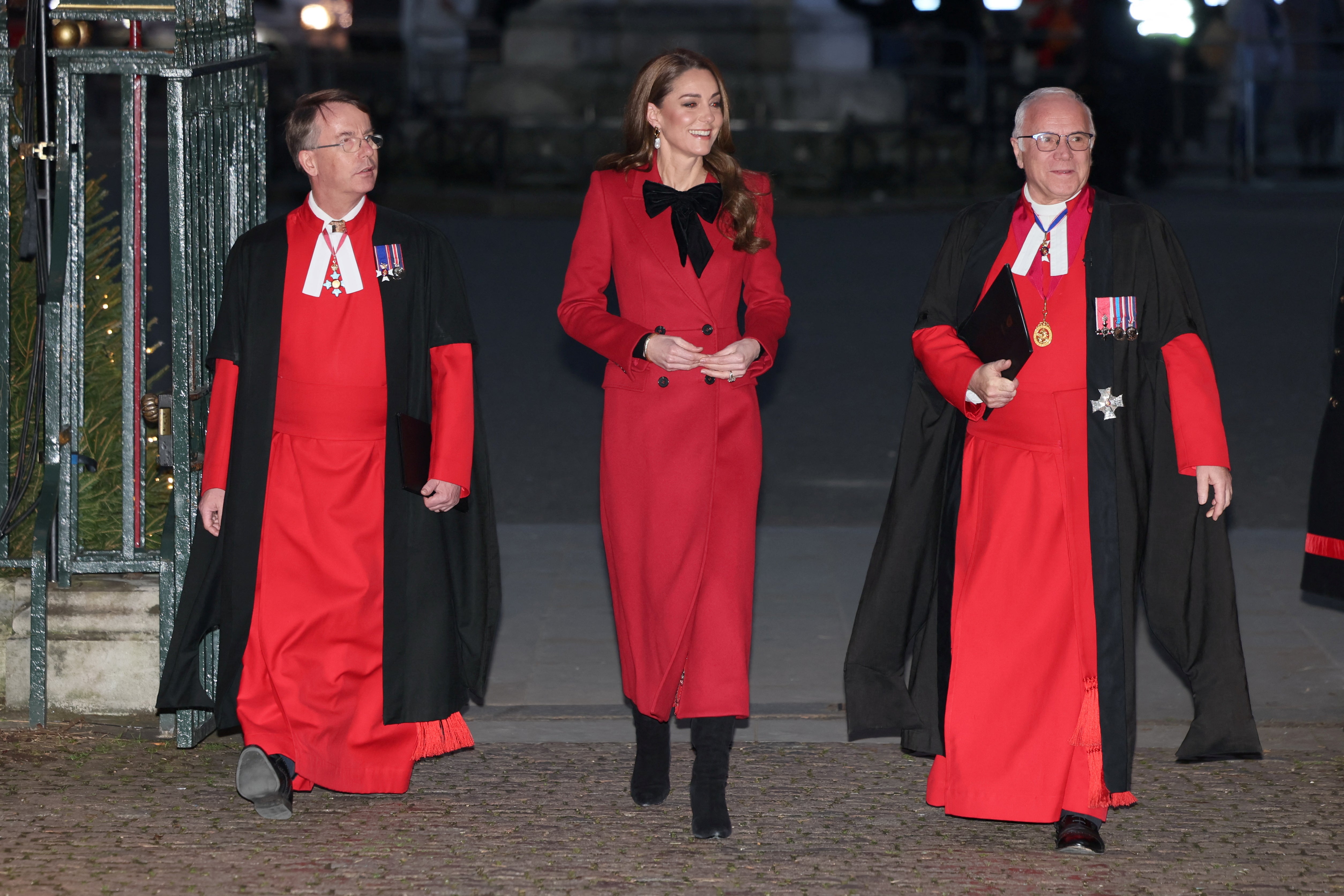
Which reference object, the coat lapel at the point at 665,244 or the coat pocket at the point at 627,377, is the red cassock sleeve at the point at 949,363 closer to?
the coat lapel at the point at 665,244

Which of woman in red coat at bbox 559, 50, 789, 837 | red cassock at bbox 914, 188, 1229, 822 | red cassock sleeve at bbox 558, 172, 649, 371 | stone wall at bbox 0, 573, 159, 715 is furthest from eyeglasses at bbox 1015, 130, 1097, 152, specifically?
stone wall at bbox 0, 573, 159, 715

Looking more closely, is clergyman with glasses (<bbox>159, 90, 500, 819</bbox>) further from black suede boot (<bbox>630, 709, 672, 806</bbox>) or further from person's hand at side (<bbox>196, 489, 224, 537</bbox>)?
black suede boot (<bbox>630, 709, 672, 806</bbox>)

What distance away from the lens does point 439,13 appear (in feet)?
103

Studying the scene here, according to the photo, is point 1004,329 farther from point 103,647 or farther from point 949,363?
point 103,647

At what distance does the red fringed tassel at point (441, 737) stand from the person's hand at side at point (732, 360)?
4.27 ft

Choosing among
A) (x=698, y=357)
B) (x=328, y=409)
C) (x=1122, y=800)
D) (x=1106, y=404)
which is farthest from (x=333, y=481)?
(x=1122, y=800)

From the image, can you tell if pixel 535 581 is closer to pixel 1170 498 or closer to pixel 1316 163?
pixel 1170 498

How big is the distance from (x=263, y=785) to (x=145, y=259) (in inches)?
68.2

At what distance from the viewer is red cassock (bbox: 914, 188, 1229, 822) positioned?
5.00 metres

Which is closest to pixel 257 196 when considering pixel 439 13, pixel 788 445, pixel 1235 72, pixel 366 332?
pixel 366 332

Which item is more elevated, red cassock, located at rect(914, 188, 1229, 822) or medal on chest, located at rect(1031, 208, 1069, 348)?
medal on chest, located at rect(1031, 208, 1069, 348)

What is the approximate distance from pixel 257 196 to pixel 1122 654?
123 inches

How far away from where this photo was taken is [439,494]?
526 centimetres

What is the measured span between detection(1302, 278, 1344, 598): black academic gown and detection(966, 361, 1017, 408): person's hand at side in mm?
1241
